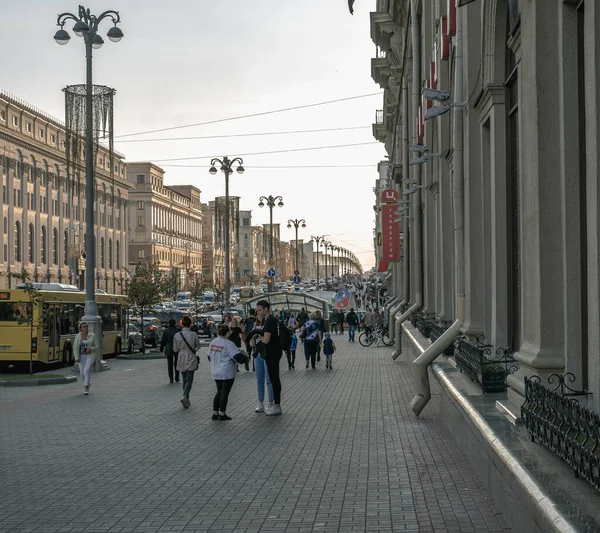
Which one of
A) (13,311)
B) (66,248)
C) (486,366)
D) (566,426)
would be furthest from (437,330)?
(66,248)

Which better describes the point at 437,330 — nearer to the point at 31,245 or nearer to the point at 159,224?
the point at 31,245

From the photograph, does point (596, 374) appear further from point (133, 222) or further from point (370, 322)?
point (133, 222)

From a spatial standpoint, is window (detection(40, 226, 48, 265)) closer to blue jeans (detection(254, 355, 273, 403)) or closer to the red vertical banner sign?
the red vertical banner sign

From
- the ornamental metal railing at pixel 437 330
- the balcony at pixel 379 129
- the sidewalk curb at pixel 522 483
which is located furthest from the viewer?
the balcony at pixel 379 129

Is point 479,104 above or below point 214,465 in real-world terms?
above

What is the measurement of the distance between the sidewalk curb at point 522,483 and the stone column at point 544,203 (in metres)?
0.68

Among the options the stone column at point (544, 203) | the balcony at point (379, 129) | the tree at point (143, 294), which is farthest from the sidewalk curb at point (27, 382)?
the balcony at point (379, 129)

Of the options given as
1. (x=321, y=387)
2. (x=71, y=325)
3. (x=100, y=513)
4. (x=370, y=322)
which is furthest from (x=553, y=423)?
(x=370, y=322)

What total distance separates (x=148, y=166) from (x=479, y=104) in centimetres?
13125

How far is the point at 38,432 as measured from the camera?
14.6 m

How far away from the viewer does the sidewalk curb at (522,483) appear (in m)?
5.20

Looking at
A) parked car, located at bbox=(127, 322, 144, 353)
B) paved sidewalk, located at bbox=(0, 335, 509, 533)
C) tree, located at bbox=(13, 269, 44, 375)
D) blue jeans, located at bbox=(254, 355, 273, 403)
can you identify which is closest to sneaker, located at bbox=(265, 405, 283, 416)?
paved sidewalk, located at bbox=(0, 335, 509, 533)

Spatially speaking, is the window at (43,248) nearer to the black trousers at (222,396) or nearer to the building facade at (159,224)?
the building facade at (159,224)

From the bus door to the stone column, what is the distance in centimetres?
2414
